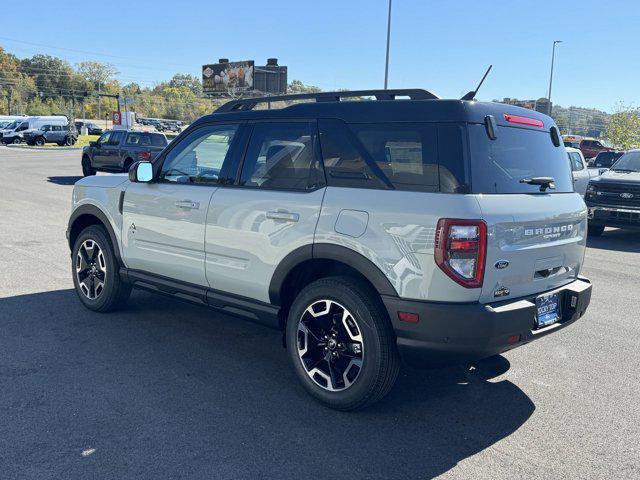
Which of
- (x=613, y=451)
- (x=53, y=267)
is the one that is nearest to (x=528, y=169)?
(x=613, y=451)

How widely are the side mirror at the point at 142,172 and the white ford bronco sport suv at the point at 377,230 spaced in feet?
0.89

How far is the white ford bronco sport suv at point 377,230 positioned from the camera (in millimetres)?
3303

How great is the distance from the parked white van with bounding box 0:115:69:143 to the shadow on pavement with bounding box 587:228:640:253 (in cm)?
4813

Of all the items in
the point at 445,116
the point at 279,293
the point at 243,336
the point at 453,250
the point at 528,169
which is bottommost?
the point at 243,336

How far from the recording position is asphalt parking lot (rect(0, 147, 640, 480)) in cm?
311

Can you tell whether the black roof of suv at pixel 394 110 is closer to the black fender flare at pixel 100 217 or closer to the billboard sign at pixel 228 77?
the black fender flare at pixel 100 217

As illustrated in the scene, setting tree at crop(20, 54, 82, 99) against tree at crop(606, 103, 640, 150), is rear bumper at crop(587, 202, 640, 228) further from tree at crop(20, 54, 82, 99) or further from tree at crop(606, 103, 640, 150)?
tree at crop(20, 54, 82, 99)

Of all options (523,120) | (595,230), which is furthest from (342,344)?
(595,230)

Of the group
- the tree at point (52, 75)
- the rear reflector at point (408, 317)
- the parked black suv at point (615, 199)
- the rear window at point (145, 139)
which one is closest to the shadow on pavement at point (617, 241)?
the parked black suv at point (615, 199)

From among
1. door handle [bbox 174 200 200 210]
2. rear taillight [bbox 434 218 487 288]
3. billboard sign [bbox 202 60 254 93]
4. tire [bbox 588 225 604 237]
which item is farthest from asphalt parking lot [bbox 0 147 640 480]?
billboard sign [bbox 202 60 254 93]

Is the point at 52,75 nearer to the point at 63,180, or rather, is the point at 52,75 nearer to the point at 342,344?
the point at 63,180

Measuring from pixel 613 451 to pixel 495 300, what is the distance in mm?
1072

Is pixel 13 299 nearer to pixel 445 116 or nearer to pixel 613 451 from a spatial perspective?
pixel 445 116

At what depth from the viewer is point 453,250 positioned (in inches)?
127
